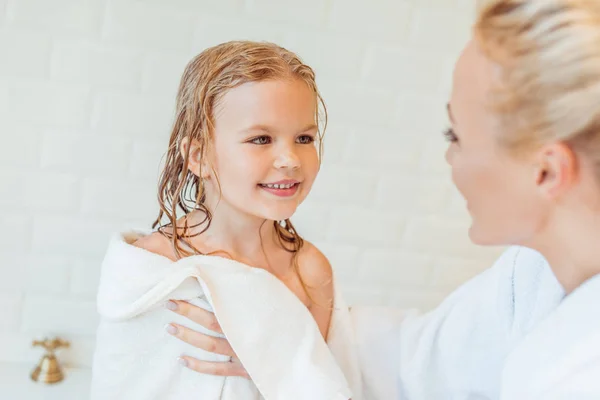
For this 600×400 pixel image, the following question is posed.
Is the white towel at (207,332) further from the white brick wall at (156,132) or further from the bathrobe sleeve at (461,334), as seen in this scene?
the white brick wall at (156,132)

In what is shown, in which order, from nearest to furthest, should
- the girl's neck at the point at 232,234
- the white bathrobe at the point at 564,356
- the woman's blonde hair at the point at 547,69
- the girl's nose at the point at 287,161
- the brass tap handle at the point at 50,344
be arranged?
the woman's blonde hair at the point at 547,69 < the white bathrobe at the point at 564,356 < the girl's nose at the point at 287,161 < the girl's neck at the point at 232,234 < the brass tap handle at the point at 50,344

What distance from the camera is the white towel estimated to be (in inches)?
39.2

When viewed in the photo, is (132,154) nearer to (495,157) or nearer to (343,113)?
(343,113)

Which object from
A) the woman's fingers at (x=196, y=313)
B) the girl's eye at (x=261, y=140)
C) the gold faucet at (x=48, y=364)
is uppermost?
the girl's eye at (x=261, y=140)

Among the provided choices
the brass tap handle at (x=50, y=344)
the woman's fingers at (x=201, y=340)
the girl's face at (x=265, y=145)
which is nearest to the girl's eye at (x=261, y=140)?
the girl's face at (x=265, y=145)

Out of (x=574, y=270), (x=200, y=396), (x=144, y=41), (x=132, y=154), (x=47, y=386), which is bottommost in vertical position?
(x=47, y=386)

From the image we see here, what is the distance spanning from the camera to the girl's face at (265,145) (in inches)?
37.9

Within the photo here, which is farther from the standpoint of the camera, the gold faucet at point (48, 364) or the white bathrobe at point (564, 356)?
the gold faucet at point (48, 364)

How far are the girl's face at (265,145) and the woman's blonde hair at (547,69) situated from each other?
1.11ft

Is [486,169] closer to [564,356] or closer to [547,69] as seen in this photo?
[547,69]

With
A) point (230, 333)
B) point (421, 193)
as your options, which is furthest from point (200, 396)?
point (421, 193)

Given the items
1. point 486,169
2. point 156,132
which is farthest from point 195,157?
point 486,169

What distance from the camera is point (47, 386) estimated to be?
1.50 metres

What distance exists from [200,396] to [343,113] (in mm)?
722
